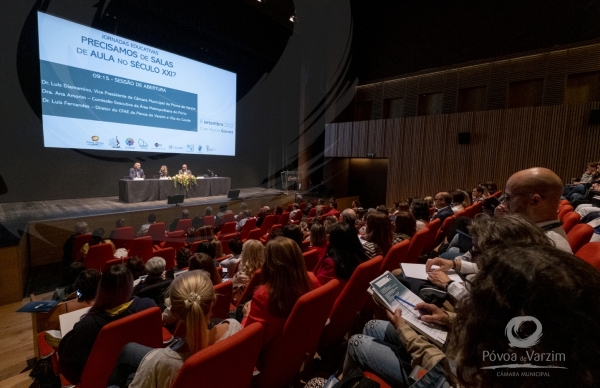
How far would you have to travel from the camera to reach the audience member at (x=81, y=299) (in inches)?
78.0

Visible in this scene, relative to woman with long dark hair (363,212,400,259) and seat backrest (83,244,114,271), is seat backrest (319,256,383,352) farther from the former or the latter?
seat backrest (83,244,114,271)

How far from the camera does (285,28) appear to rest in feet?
36.5

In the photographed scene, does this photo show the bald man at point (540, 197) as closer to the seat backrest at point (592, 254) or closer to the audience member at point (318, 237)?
the seat backrest at point (592, 254)

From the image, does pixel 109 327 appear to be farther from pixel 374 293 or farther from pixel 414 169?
pixel 414 169

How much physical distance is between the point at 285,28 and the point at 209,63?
328 centimetres

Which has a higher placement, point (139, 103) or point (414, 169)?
point (139, 103)

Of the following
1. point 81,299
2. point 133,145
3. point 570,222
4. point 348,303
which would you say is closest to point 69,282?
point 81,299

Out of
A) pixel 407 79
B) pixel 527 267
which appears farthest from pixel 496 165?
pixel 527 267

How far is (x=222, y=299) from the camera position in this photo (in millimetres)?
2113

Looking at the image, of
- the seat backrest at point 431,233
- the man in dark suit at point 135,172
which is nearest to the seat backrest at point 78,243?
the man in dark suit at point 135,172

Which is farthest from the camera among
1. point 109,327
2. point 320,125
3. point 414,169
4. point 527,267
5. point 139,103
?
point 320,125

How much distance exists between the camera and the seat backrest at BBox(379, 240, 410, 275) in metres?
2.28

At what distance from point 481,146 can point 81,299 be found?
9.66m

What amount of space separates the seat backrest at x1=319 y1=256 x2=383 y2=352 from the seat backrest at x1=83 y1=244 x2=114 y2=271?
3398 millimetres
